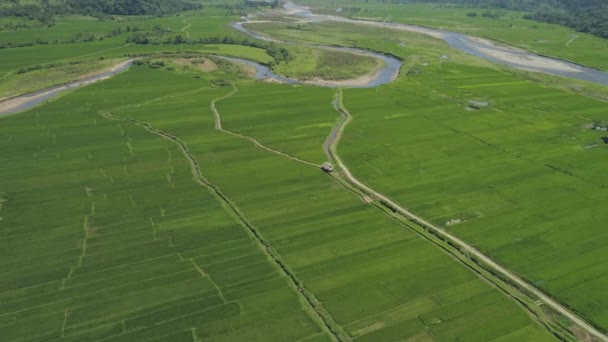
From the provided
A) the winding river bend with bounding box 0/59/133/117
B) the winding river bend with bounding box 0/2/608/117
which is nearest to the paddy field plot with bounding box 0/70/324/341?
the winding river bend with bounding box 0/59/133/117

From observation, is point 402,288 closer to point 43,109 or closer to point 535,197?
point 535,197

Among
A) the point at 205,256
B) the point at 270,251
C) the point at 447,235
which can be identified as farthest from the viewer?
the point at 447,235

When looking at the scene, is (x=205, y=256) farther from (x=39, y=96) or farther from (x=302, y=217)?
(x=39, y=96)

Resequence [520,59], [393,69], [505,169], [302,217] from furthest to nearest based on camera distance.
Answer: [520,59] → [393,69] → [505,169] → [302,217]

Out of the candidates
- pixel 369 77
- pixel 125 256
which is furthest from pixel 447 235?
pixel 369 77

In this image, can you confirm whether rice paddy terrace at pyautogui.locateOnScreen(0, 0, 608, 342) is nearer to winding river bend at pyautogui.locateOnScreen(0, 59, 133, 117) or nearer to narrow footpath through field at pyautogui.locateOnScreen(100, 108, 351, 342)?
narrow footpath through field at pyautogui.locateOnScreen(100, 108, 351, 342)

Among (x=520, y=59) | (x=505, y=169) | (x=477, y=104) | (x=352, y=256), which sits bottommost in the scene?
(x=352, y=256)
